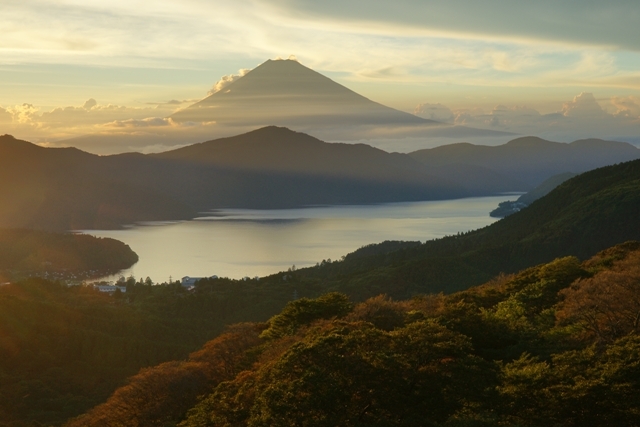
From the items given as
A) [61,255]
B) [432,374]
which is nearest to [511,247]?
[432,374]

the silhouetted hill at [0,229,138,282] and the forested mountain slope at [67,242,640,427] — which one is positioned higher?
the forested mountain slope at [67,242,640,427]

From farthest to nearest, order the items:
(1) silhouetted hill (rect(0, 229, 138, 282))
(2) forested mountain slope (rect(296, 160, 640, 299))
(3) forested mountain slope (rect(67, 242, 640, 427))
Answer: (1) silhouetted hill (rect(0, 229, 138, 282))
(2) forested mountain slope (rect(296, 160, 640, 299))
(3) forested mountain slope (rect(67, 242, 640, 427))

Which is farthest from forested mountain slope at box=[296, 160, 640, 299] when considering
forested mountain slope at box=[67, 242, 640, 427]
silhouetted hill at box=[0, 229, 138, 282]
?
forested mountain slope at box=[67, 242, 640, 427]

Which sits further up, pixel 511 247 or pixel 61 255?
pixel 511 247

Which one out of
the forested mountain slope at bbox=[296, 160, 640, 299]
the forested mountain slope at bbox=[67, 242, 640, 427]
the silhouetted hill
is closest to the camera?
the forested mountain slope at bbox=[67, 242, 640, 427]

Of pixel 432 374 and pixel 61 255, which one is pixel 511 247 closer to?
pixel 432 374

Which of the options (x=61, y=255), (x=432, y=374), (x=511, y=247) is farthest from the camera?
(x=61, y=255)

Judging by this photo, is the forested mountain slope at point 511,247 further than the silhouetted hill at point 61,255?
No

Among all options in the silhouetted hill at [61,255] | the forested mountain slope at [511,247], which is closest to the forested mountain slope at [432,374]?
the forested mountain slope at [511,247]

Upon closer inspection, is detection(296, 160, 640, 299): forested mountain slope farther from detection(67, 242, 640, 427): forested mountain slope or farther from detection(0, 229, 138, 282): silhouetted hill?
detection(67, 242, 640, 427): forested mountain slope

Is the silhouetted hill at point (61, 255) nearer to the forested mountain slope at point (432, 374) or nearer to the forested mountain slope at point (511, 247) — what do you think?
the forested mountain slope at point (511, 247)

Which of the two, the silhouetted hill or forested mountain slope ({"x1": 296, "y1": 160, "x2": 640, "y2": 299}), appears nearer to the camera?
forested mountain slope ({"x1": 296, "y1": 160, "x2": 640, "y2": 299})

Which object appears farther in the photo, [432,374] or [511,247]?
[511,247]
